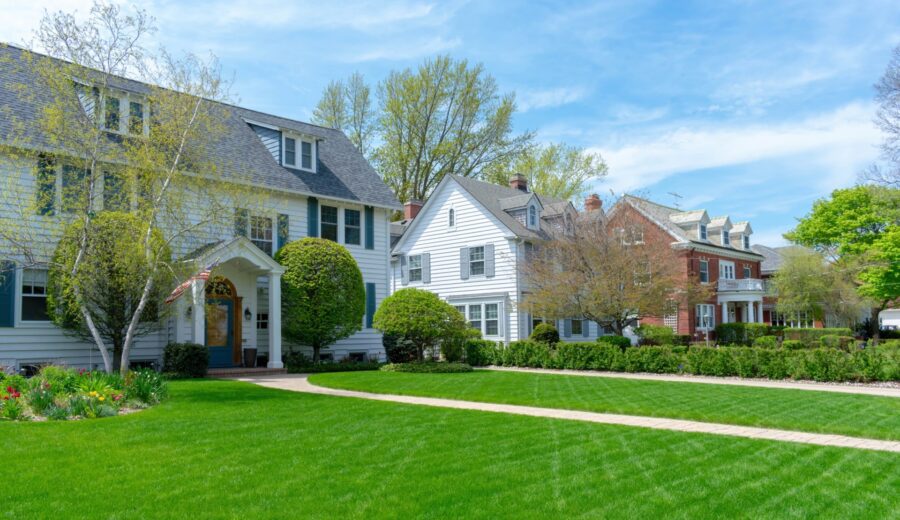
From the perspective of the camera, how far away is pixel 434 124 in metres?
38.8

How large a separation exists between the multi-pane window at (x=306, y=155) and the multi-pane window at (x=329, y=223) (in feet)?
4.83

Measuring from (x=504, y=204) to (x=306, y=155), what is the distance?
34.1 ft

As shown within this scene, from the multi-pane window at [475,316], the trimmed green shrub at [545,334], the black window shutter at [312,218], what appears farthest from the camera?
the multi-pane window at [475,316]

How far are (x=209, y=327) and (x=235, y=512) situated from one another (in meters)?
14.6

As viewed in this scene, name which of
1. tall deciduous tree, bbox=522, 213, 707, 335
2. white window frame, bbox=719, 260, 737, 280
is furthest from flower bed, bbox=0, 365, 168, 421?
white window frame, bbox=719, 260, 737, 280

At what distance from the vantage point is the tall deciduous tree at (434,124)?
38188mm

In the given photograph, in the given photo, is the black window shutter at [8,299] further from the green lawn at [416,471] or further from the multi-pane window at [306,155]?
the multi-pane window at [306,155]

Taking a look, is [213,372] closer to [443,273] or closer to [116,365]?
[116,365]

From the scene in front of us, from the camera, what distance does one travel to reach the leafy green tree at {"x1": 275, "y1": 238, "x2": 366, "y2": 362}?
60.9ft

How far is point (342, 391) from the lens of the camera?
13.5 metres

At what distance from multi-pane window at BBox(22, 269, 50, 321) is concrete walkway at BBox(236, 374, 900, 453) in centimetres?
618

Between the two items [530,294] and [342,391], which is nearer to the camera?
[342,391]

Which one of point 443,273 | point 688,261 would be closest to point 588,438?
point 443,273

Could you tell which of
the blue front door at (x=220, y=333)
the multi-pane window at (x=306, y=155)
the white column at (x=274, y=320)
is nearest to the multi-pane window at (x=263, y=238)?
the white column at (x=274, y=320)
